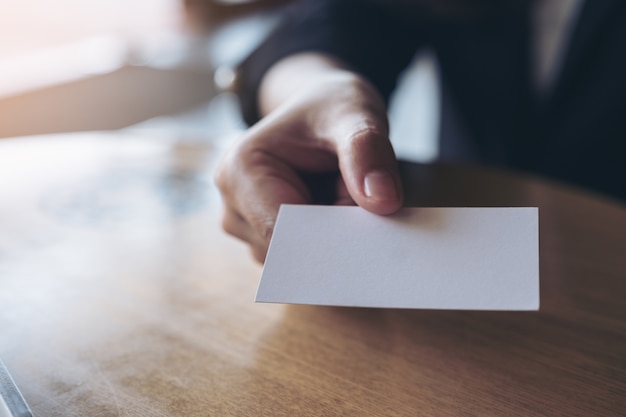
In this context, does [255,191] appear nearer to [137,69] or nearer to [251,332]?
[251,332]

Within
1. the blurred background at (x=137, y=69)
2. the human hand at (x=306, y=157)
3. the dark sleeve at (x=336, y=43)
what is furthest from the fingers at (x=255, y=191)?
the blurred background at (x=137, y=69)

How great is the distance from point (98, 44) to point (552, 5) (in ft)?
4.57

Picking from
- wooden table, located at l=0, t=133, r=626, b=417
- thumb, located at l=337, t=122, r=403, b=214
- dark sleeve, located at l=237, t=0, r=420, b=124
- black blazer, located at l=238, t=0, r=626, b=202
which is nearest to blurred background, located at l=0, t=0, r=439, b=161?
black blazer, located at l=238, t=0, r=626, b=202

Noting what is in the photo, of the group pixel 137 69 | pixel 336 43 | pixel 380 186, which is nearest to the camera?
pixel 380 186

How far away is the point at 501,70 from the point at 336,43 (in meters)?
0.37

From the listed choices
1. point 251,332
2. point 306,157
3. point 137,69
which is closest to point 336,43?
point 306,157

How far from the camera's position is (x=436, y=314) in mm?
349

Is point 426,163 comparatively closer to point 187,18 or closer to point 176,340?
point 176,340

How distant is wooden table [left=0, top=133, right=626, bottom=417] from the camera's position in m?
0.27

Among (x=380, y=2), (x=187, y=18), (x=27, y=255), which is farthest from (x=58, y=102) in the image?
(x=27, y=255)

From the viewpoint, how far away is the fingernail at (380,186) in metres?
0.28

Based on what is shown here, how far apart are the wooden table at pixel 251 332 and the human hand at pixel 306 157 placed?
0.06 metres

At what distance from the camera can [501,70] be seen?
889mm

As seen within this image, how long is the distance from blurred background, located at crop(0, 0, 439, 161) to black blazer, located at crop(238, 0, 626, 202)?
A: 39 centimetres
